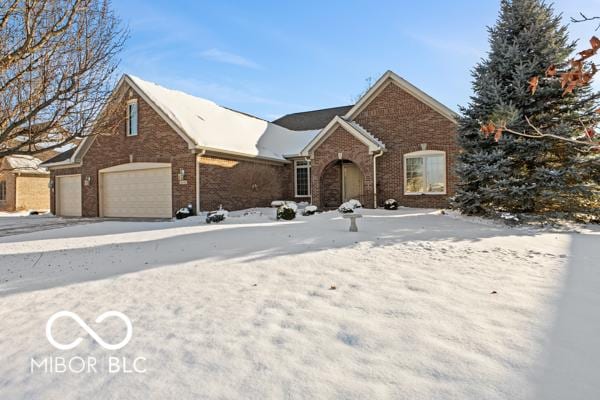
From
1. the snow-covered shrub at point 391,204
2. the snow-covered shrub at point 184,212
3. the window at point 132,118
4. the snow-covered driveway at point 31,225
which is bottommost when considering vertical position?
the snow-covered driveway at point 31,225

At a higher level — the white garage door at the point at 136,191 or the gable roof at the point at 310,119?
the gable roof at the point at 310,119

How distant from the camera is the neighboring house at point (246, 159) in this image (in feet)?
49.8

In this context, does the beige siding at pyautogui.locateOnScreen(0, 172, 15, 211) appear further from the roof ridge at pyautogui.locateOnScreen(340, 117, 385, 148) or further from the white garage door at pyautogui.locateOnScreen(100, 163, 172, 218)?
the roof ridge at pyautogui.locateOnScreen(340, 117, 385, 148)

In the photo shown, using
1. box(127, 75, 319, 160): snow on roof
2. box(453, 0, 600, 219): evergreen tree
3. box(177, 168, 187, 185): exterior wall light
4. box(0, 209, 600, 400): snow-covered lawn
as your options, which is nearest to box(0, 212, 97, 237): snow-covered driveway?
box(177, 168, 187, 185): exterior wall light

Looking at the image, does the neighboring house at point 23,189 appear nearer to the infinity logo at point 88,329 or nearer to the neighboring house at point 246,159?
the neighboring house at point 246,159

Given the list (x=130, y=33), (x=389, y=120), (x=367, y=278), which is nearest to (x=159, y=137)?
(x=130, y=33)

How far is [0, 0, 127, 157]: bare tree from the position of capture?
27.6 ft

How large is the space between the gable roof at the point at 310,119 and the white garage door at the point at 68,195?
1289 centimetres

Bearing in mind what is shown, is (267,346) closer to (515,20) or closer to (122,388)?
(122,388)

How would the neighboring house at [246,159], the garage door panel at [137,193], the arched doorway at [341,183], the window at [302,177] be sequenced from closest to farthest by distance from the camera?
1. the neighboring house at [246,159]
2. the garage door panel at [137,193]
3. the arched doorway at [341,183]
4. the window at [302,177]

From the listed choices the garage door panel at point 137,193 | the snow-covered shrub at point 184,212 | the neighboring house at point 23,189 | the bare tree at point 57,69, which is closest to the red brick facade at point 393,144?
the snow-covered shrub at point 184,212

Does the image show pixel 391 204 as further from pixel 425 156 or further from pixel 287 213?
pixel 287 213

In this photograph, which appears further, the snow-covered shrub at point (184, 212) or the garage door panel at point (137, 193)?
the garage door panel at point (137, 193)

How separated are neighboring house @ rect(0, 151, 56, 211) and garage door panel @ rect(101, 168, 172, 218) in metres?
12.3
